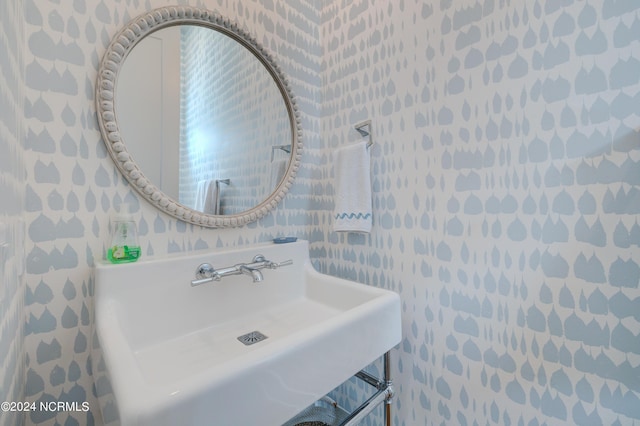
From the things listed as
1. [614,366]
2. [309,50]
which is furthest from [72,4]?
[614,366]

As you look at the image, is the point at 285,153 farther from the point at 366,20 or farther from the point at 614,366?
the point at 614,366

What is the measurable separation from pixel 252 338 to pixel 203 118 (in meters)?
0.83

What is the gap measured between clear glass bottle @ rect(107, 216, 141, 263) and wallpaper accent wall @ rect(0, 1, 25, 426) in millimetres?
184

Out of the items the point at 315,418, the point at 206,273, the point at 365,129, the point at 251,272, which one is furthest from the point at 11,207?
the point at 315,418

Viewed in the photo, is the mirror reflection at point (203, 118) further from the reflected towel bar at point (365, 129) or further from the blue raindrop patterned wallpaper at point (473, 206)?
Answer: the reflected towel bar at point (365, 129)

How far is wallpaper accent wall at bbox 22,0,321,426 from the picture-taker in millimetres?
701

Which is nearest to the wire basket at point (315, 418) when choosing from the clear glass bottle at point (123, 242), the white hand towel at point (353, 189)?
the white hand towel at point (353, 189)

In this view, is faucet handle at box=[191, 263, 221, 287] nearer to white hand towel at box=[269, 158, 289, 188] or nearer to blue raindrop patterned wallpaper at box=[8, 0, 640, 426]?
blue raindrop patterned wallpaper at box=[8, 0, 640, 426]

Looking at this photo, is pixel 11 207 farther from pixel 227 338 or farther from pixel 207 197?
pixel 227 338

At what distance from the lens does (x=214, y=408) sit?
0.47m

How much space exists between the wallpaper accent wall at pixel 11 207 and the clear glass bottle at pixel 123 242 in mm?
184

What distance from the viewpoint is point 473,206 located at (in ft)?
2.83

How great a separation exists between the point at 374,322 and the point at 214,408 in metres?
0.48

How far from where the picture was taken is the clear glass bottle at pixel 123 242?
785 mm
